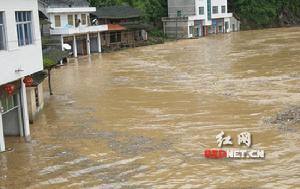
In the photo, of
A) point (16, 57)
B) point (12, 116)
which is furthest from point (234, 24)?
point (16, 57)

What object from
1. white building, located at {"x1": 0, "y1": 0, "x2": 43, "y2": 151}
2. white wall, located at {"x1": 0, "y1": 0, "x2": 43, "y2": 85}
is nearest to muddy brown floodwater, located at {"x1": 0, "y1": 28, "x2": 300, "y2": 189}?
white building, located at {"x1": 0, "y1": 0, "x2": 43, "y2": 151}

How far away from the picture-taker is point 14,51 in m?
15.7

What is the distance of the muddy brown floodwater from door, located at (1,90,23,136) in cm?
49

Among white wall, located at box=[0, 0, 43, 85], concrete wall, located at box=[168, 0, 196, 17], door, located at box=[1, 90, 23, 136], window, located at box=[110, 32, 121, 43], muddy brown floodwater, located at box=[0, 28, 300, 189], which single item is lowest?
muddy brown floodwater, located at box=[0, 28, 300, 189]

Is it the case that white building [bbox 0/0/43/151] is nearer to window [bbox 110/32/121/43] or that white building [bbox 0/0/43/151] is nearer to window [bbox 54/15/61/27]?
window [bbox 54/15/61/27]

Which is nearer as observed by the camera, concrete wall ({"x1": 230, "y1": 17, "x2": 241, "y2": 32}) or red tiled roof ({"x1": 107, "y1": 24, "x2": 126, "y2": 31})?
red tiled roof ({"x1": 107, "y1": 24, "x2": 126, "y2": 31})

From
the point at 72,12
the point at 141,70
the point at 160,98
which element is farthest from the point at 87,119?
the point at 72,12

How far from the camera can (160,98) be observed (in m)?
24.9

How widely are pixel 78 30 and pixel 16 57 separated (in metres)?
32.7

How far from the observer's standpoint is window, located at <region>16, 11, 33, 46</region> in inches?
647

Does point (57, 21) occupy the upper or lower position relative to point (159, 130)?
upper

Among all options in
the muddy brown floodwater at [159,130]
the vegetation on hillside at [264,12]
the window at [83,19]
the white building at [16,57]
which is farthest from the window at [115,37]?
the white building at [16,57]

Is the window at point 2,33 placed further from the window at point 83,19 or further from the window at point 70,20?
the window at point 83,19

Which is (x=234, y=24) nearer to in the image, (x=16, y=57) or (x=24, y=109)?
(x=24, y=109)
